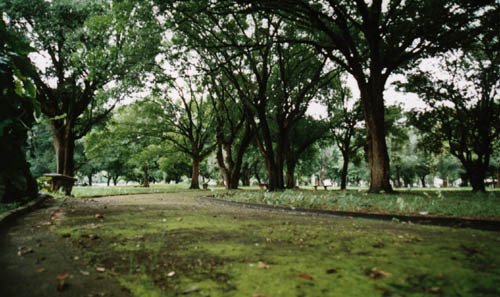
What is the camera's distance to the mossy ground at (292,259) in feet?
8.52

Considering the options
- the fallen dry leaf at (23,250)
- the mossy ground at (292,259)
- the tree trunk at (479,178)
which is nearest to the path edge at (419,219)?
the mossy ground at (292,259)

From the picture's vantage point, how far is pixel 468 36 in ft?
44.0

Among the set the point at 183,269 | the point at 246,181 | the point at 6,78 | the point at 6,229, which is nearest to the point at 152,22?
the point at 6,229

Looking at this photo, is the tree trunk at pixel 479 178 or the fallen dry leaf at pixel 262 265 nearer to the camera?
the fallen dry leaf at pixel 262 265

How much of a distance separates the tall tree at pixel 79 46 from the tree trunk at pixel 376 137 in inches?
355

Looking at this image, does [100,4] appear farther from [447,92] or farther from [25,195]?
[447,92]

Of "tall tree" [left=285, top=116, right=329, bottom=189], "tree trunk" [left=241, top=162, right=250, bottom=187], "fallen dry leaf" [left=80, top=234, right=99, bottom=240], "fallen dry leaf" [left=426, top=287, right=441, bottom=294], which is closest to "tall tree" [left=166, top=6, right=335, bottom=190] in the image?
"tall tree" [left=285, top=116, right=329, bottom=189]

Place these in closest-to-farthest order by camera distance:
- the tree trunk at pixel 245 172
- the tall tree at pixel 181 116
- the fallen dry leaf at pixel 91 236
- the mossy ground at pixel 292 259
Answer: the mossy ground at pixel 292 259 < the fallen dry leaf at pixel 91 236 < the tall tree at pixel 181 116 < the tree trunk at pixel 245 172

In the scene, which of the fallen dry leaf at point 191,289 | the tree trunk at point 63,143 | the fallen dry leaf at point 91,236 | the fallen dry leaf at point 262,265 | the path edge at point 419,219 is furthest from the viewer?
the tree trunk at point 63,143

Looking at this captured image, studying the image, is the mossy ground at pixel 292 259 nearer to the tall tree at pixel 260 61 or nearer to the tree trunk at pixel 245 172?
A: the tall tree at pixel 260 61

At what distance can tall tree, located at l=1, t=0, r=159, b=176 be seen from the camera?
13.0 metres

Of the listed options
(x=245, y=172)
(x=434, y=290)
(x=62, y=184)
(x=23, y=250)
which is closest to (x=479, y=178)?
(x=434, y=290)

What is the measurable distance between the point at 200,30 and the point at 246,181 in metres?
40.7

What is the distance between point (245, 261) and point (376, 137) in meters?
10.7
